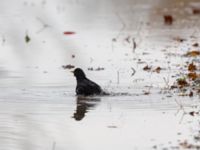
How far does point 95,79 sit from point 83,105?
96.2 inches

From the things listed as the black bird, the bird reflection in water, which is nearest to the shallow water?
the bird reflection in water

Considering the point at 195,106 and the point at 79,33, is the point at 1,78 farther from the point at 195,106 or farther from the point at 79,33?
the point at 79,33

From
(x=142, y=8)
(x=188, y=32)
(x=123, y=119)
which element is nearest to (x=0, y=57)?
(x=188, y=32)

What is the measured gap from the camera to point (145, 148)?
1009cm

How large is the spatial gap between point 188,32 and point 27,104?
380 inches

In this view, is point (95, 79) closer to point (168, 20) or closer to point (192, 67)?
point (192, 67)

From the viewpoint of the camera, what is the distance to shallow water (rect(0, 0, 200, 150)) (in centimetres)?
1099

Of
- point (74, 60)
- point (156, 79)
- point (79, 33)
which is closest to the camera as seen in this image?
point (156, 79)

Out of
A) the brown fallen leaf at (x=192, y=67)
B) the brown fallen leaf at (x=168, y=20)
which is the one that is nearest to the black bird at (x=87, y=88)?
the brown fallen leaf at (x=192, y=67)

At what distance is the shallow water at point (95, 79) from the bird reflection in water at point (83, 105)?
1 centimetres

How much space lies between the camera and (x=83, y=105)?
44.5 ft

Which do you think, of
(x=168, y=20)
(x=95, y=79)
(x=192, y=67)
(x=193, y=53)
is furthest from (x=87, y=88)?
(x=168, y=20)

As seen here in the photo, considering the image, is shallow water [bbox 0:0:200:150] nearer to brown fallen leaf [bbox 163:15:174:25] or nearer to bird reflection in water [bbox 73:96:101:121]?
bird reflection in water [bbox 73:96:101:121]

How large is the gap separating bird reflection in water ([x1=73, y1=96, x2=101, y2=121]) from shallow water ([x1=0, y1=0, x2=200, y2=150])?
0.01m
